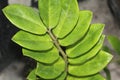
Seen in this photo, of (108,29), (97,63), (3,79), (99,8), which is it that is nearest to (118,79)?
(108,29)

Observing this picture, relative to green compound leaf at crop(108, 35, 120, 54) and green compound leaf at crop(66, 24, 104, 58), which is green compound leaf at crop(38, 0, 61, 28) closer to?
green compound leaf at crop(66, 24, 104, 58)

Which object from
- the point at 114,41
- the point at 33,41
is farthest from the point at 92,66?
the point at 114,41

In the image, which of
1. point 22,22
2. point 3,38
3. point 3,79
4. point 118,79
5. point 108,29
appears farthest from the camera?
point 108,29

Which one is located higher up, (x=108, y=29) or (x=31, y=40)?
(x=31, y=40)

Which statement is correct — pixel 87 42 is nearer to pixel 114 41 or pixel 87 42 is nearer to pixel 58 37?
pixel 58 37

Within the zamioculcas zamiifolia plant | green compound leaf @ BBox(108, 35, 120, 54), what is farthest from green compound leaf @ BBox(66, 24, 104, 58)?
green compound leaf @ BBox(108, 35, 120, 54)

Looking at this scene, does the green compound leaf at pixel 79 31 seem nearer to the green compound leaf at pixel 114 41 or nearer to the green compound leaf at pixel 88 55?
the green compound leaf at pixel 88 55

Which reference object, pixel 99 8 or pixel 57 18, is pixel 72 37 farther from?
pixel 99 8
